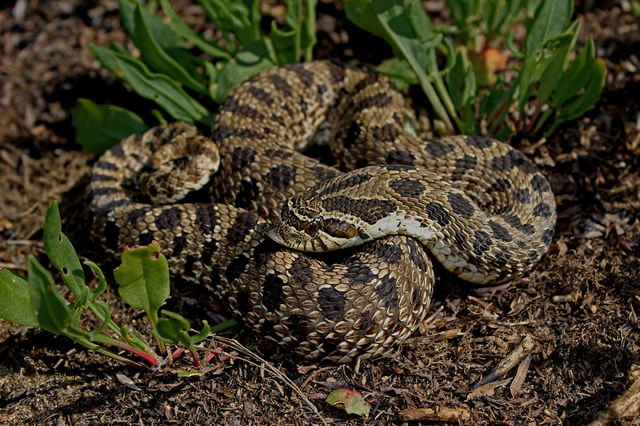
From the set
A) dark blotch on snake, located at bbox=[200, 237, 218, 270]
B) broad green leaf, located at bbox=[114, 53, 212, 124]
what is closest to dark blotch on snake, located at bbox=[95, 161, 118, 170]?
broad green leaf, located at bbox=[114, 53, 212, 124]

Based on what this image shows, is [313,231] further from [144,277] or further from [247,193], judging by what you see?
[144,277]

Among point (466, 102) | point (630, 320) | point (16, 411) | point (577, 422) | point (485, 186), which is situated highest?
point (466, 102)

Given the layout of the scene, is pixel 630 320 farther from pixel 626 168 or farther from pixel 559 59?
pixel 559 59

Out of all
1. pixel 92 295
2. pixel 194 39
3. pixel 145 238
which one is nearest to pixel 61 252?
pixel 92 295

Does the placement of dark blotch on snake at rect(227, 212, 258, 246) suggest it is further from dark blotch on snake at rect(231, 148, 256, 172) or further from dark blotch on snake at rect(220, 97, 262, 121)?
dark blotch on snake at rect(220, 97, 262, 121)

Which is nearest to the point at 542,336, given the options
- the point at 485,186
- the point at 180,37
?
the point at 485,186

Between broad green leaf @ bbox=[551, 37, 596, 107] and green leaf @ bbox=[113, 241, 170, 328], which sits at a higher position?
broad green leaf @ bbox=[551, 37, 596, 107]
